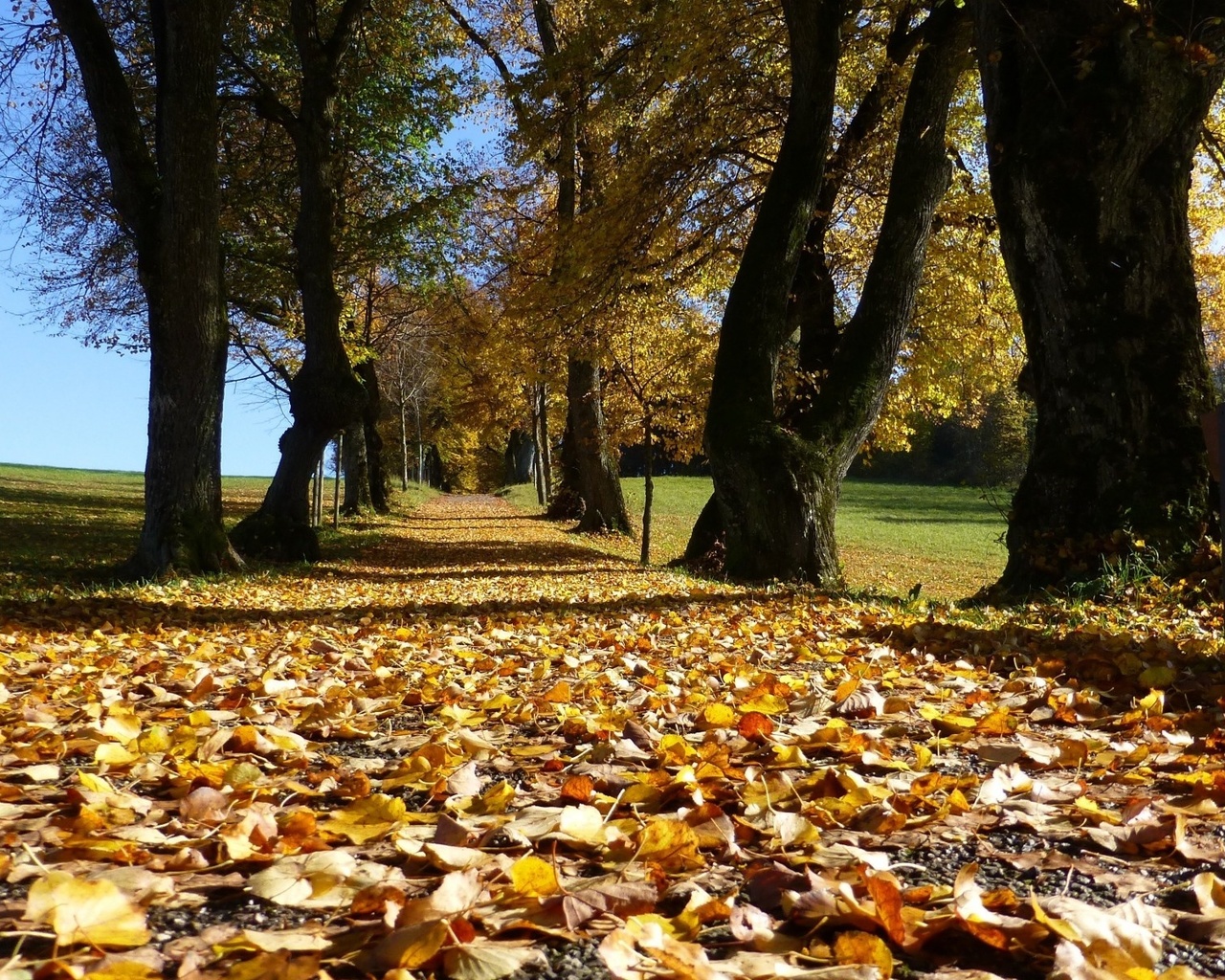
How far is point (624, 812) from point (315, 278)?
11917mm

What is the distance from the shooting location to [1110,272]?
6395 mm

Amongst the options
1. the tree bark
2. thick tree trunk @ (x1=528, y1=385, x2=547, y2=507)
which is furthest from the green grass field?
the tree bark

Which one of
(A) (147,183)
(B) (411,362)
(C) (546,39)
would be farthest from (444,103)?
(B) (411,362)

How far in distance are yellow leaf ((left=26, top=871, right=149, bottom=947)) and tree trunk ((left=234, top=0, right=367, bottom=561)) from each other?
1177cm

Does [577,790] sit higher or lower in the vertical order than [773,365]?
lower

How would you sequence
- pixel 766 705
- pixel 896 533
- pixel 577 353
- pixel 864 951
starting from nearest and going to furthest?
pixel 864 951 < pixel 766 705 < pixel 577 353 < pixel 896 533

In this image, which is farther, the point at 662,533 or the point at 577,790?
the point at 662,533


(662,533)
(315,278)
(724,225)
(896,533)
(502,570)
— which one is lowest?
(896,533)

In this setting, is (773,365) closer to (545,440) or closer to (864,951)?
(864,951)

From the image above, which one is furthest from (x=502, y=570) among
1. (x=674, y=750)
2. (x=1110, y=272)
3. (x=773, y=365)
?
(x=674, y=750)

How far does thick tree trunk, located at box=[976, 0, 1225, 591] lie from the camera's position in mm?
6262

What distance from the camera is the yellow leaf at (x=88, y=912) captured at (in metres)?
1.41

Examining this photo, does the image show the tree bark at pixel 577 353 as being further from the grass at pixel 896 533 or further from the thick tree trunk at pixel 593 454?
the grass at pixel 896 533

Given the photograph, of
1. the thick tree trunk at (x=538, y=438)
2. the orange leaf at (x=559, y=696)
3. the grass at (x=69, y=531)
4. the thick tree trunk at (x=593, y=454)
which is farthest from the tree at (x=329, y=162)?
the thick tree trunk at (x=538, y=438)
